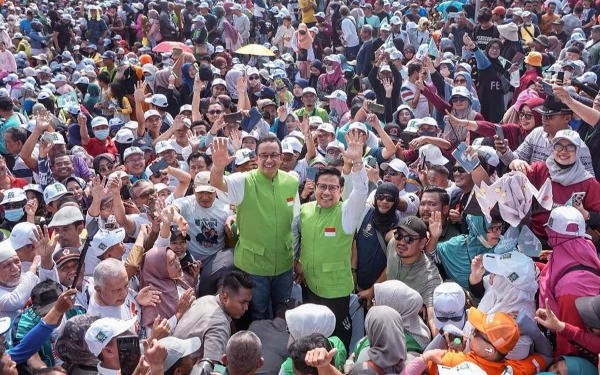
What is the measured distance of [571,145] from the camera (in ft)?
15.0

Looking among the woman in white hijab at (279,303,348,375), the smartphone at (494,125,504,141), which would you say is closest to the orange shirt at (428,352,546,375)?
the woman in white hijab at (279,303,348,375)

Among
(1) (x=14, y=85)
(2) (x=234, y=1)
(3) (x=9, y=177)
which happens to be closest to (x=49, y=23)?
(2) (x=234, y=1)

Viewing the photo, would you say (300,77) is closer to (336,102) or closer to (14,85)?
(336,102)

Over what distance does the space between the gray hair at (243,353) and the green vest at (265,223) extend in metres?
1.28

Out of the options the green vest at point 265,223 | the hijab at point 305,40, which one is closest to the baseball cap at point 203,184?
the green vest at point 265,223

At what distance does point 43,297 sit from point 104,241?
2.36 feet

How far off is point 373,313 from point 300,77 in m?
9.18

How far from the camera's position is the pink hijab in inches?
146

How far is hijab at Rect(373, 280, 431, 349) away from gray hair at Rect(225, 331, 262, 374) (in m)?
0.86

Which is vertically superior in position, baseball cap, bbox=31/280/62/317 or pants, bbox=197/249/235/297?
baseball cap, bbox=31/280/62/317

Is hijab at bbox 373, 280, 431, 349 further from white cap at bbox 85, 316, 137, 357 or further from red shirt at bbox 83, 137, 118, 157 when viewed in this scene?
red shirt at bbox 83, 137, 118, 157

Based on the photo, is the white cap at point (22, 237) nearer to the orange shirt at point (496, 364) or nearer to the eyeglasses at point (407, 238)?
the eyeglasses at point (407, 238)

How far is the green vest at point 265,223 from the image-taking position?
4.71 meters

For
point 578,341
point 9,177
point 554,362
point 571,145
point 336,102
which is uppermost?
point 571,145
